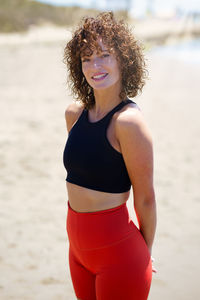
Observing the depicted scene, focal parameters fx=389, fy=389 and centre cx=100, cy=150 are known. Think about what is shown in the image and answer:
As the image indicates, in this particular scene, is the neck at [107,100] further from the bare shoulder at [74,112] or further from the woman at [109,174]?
the bare shoulder at [74,112]

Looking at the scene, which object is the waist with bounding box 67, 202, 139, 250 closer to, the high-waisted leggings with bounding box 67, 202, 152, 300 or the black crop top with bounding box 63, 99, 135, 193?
the high-waisted leggings with bounding box 67, 202, 152, 300

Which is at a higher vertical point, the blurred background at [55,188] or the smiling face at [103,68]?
the smiling face at [103,68]

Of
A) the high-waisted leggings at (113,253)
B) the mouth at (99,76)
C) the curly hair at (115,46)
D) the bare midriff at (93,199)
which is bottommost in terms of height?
the high-waisted leggings at (113,253)

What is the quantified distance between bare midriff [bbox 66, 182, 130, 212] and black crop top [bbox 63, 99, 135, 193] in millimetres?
21

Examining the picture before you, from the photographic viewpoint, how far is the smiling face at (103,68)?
175cm

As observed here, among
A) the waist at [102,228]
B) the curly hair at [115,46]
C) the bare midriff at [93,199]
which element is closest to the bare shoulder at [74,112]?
the curly hair at [115,46]

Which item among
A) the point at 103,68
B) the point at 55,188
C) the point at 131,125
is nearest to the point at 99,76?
the point at 103,68

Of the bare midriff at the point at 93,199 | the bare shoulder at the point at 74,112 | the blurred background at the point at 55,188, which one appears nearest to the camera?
the bare midriff at the point at 93,199

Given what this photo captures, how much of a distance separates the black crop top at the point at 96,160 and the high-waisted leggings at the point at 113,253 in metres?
0.13

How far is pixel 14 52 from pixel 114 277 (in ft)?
57.4

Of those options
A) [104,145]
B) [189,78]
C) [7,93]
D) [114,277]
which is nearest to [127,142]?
[104,145]

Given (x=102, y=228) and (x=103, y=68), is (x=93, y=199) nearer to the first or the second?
(x=102, y=228)

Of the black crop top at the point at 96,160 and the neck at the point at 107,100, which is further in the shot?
the neck at the point at 107,100

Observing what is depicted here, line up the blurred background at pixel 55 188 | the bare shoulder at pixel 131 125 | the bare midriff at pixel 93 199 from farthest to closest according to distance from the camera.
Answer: the blurred background at pixel 55 188 → the bare midriff at pixel 93 199 → the bare shoulder at pixel 131 125
